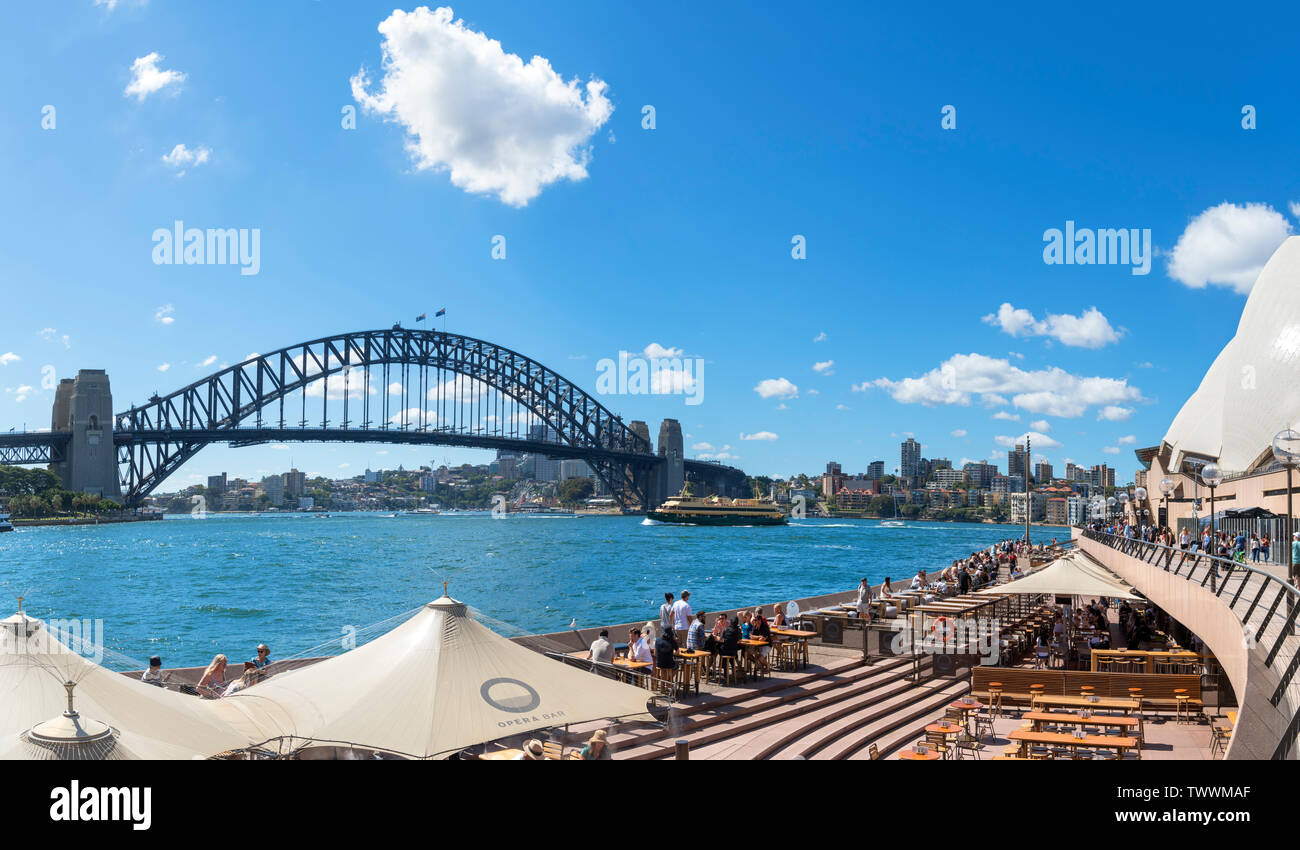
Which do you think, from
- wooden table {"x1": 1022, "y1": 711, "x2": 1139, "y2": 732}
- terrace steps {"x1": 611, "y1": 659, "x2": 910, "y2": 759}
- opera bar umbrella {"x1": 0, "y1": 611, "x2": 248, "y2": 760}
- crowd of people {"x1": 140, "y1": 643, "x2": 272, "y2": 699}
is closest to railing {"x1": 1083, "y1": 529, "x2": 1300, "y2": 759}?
wooden table {"x1": 1022, "y1": 711, "x2": 1139, "y2": 732}

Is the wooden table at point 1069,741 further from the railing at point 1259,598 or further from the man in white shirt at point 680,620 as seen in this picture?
the man in white shirt at point 680,620

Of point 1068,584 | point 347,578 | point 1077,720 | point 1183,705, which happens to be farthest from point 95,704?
point 347,578

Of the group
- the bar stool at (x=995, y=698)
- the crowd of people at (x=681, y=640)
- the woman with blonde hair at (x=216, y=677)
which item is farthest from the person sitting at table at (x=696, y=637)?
the woman with blonde hair at (x=216, y=677)

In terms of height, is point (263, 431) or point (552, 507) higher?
point (263, 431)

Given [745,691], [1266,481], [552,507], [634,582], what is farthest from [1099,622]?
[552,507]

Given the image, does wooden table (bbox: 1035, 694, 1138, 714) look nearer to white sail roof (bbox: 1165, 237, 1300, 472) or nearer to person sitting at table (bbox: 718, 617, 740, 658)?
person sitting at table (bbox: 718, 617, 740, 658)

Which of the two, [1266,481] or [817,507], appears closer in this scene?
[1266,481]
